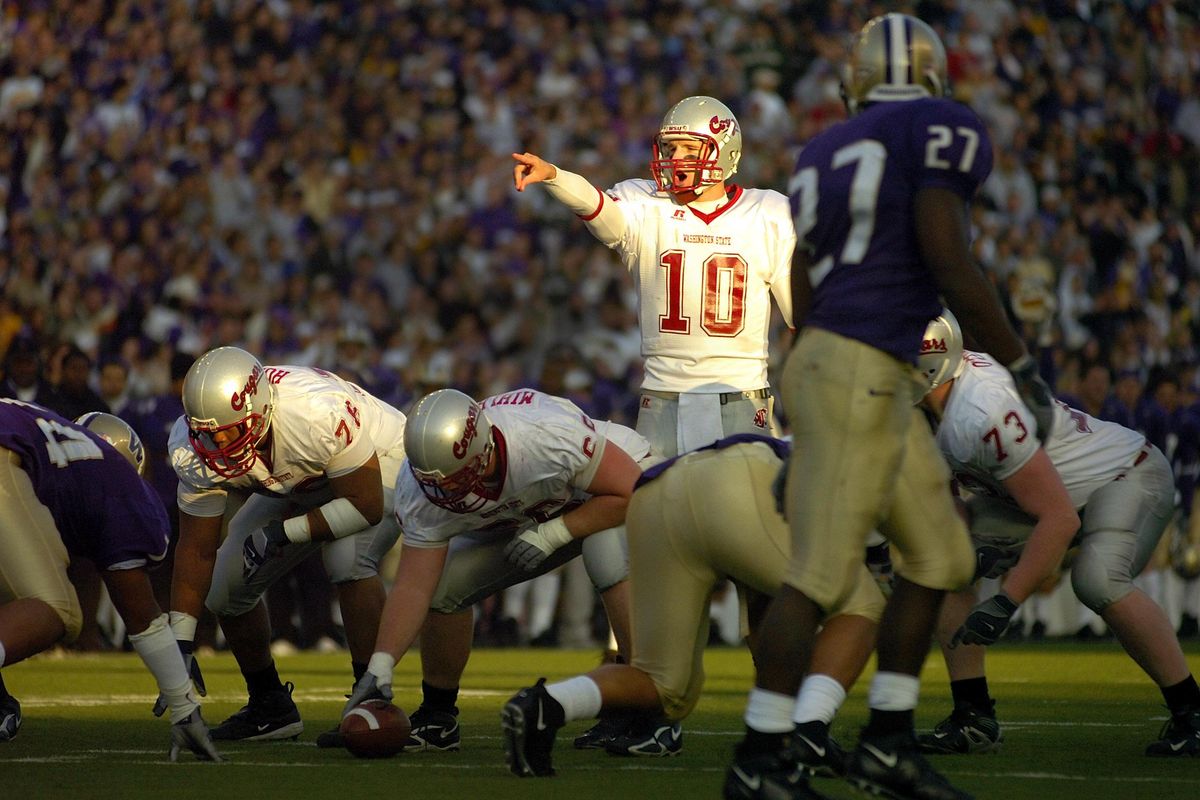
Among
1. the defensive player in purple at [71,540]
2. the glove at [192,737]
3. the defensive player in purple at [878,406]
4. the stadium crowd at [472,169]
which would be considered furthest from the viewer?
the stadium crowd at [472,169]

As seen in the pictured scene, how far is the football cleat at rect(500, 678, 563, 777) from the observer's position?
5059 mm

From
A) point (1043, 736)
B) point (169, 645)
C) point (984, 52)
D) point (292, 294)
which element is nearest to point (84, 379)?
point (292, 294)

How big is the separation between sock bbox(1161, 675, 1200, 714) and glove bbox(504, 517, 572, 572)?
6.79 ft

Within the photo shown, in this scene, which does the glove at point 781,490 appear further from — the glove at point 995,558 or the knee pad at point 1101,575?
the knee pad at point 1101,575

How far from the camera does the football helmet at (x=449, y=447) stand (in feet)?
19.1

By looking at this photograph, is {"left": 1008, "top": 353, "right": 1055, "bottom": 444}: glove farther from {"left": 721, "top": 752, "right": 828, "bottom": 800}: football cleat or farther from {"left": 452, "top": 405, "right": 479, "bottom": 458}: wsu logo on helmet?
{"left": 452, "top": 405, "right": 479, "bottom": 458}: wsu logo on helmet

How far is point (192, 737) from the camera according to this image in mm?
5754

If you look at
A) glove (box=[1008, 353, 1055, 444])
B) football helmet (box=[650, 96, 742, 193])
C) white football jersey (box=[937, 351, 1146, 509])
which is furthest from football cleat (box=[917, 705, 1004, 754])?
football helmet (box=[650, 96, 742, 193])

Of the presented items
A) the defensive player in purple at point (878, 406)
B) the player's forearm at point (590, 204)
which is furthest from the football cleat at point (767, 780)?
the player's forearm at point (590, 204)

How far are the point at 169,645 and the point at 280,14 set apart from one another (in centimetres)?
1264

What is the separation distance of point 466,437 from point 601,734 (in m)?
1.28

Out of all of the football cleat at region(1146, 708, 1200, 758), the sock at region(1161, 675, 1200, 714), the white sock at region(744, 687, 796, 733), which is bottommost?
the football cleat at region(1146, 708, 1200, 758)

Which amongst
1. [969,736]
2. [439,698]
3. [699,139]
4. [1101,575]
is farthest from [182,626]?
[1101,575]

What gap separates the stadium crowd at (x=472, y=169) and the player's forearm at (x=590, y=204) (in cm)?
514
